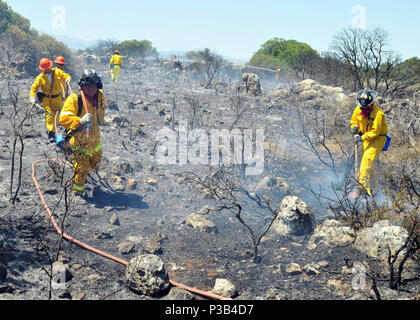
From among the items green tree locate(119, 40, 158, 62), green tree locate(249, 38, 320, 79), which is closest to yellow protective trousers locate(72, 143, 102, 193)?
green tree locate(249, 38, 320, 79)

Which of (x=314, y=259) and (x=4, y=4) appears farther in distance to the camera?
(x=4, y=4)

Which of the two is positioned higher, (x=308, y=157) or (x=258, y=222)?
(x=308, y=157)

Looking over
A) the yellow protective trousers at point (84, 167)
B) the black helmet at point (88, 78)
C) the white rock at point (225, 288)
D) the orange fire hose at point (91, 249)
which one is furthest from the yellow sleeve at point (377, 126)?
the black helmet at point (88, 78)

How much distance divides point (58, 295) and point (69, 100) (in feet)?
9.70

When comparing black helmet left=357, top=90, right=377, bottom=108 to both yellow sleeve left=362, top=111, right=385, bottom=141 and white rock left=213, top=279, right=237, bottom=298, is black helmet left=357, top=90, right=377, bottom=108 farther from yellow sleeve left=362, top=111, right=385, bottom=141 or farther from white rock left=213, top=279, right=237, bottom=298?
white rock left=213, top=279, right=237, bottom=298

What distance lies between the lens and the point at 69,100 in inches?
203

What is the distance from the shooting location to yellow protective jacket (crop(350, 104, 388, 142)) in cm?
543

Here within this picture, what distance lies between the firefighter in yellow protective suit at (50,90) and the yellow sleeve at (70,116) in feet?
4.49

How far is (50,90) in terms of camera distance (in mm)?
6484

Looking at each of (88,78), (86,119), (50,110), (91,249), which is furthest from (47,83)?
(91,249)

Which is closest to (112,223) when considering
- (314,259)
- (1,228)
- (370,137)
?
(1,228)

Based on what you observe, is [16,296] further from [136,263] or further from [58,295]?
[136,263]

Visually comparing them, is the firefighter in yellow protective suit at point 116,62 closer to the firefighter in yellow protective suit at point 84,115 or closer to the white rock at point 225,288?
the firefighter in yellow protective suit at point 84,115

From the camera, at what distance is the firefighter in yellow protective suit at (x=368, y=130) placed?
542cm
